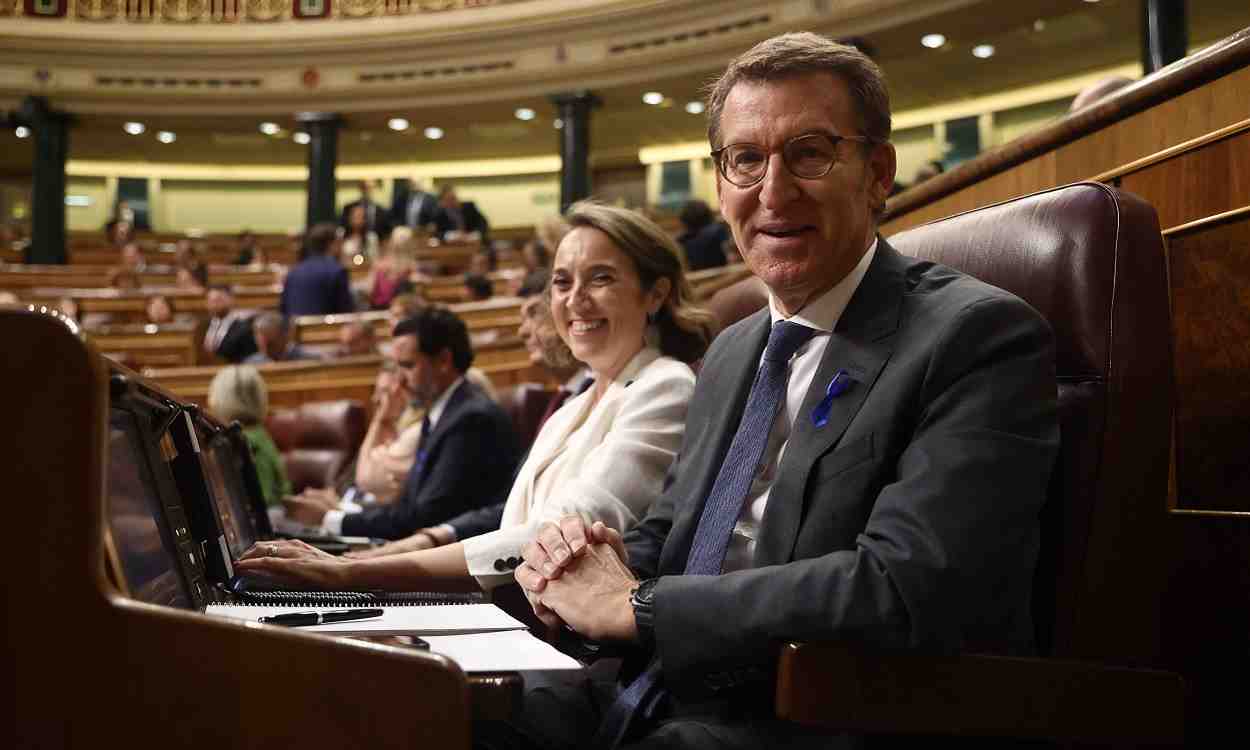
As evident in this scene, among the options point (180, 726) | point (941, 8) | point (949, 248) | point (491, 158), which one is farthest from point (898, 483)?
point (491, 158)

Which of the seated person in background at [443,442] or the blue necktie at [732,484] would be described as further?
the seated person in background at [443,442]

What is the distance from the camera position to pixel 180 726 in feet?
2.47

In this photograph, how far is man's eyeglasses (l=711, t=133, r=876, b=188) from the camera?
3.96 ft

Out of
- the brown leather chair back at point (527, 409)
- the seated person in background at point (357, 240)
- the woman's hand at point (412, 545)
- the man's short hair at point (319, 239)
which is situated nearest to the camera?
the woman's hand at point (412, 545)

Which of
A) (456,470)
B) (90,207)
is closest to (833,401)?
(456,470)

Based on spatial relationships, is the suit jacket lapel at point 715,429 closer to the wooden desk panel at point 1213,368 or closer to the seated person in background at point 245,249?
the wooden desk panel at point 1213,368

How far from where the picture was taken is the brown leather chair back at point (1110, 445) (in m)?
1.05

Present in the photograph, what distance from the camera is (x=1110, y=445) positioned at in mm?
1048

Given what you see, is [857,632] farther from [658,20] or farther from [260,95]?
[260,95]

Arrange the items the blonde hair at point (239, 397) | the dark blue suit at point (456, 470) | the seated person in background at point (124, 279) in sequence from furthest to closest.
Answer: the seated person in background at point (124, 279), the blonde hair at point (239, 397), the dark blue suit at point (456, 470)

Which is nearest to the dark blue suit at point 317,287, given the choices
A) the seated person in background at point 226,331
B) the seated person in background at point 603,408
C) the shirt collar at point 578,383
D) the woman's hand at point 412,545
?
the seated person in background at point 226,331

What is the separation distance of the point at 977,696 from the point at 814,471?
0.25 metres

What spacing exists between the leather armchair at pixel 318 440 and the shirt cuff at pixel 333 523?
1.41 m

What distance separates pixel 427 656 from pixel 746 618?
0.34m
